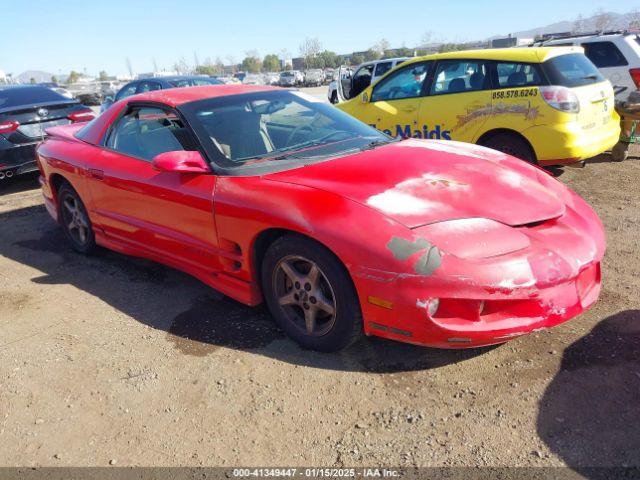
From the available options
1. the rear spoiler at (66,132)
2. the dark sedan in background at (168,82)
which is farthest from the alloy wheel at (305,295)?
the dark sedan in background at (168,82)

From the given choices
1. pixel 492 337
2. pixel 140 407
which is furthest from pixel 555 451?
pixel 140 407

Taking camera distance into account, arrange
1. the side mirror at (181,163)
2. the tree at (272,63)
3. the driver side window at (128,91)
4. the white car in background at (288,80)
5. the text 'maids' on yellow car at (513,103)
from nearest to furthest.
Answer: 1. the side mirror at (181,163)
2. the text 'maids' on yellow car at (513,103)
3. the driver side window at (128,91)
4. the white car in background at (288,80)
5. the tree at (272,63)

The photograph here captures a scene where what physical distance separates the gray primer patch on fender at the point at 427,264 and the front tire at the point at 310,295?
380 mm

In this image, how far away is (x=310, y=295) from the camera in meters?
2.87

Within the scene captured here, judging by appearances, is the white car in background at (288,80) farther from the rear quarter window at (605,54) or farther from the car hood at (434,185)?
the car hood at (434,185)

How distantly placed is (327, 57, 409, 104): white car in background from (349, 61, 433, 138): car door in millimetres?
2305

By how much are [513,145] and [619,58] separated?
501cm

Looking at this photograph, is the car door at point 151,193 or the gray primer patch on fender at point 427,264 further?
the car door at point 151,193

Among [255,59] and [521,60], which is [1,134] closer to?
[521,60]

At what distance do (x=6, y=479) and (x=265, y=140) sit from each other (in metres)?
2.37

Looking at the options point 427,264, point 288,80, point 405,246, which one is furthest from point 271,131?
point 288,80

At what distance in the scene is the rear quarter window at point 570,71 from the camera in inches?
220

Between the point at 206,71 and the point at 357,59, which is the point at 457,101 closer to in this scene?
the point at 357,59

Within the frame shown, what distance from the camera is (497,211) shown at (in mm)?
2742
